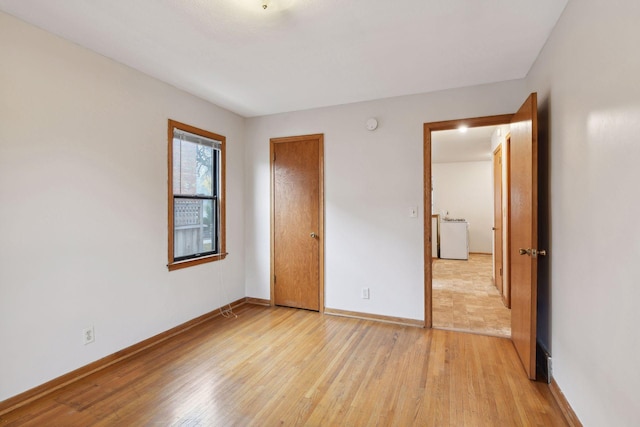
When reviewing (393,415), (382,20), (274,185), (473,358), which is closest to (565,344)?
(473,358)

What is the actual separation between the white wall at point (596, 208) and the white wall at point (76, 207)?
10.5ft

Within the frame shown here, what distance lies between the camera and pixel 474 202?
8516mm

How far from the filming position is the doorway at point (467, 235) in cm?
369

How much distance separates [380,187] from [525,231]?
5.00 feet

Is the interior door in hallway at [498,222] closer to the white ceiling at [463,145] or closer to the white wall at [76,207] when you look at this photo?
the white ceiling at [463,145]

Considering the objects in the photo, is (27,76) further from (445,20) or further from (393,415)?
(393,415)

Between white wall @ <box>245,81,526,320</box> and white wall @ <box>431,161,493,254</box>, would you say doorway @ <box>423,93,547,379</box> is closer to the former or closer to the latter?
white wall @ <box>245,81,526,320</box>

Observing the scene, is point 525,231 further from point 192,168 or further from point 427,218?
point 192,168

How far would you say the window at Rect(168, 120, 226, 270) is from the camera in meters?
3.19

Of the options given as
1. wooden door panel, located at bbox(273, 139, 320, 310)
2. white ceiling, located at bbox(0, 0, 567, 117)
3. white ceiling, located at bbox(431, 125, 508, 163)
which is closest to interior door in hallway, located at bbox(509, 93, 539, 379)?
white ceiling, located at bbox(0, 0, 567, 117)

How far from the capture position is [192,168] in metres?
3.42

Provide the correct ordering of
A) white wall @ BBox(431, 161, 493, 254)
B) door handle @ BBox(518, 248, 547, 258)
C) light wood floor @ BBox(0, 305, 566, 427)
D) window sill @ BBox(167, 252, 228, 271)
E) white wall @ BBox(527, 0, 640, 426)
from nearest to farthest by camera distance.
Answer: white wall @ BBox(527, 0, 640, 426), light wood floor @ BBox(0, 305, 566, 427), door handle @ BBox(518, 248, 547, 258), window sill @ BBox(167, 252, 228, 271), white wall @ BBox(431, 161, 493, 254)

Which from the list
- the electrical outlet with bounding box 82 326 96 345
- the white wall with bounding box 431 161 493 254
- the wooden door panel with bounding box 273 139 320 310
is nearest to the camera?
the electrical outlet with bounding box 82 326 96 345

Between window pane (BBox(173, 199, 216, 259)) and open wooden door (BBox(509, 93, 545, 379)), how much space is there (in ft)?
10.2
